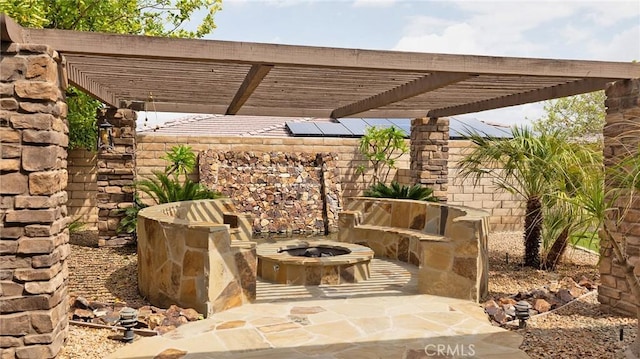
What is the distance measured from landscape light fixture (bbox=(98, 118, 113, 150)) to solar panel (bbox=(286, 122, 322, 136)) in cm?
848

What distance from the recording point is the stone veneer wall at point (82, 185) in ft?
43.5

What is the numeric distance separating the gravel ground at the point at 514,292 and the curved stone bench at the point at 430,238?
0.95 meters

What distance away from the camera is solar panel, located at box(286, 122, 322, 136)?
1859cm

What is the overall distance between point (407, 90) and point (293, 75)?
6.23 ft

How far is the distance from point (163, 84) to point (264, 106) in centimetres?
353

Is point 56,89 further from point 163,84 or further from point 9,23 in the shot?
point 163,84

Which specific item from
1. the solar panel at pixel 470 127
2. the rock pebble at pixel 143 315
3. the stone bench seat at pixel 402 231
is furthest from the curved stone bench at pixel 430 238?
the solar panel at pixel 470 127

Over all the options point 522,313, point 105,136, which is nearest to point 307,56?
point 522,313

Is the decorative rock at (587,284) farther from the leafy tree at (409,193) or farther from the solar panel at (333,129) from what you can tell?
the solar panel at (333,129)

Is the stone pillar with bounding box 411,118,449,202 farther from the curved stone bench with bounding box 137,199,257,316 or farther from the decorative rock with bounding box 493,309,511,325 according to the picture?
the curved stone bench with bounding box 137,199,257,316

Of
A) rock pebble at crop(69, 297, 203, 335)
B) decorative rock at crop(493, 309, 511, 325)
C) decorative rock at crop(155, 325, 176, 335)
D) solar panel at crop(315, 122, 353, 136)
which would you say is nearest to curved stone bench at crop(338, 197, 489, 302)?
decorative rock at crop(493, 309, 511, 325)

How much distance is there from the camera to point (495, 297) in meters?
7.43

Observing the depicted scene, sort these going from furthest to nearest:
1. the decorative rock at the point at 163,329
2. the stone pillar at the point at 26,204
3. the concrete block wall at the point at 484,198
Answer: the concrete block wall at the point at 484,198
the decorative rock at the point at 163,329
the stone pillar at the point at 26,204

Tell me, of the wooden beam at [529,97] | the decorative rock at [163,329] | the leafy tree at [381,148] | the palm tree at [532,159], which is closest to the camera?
the decorative rock at [163,329]
